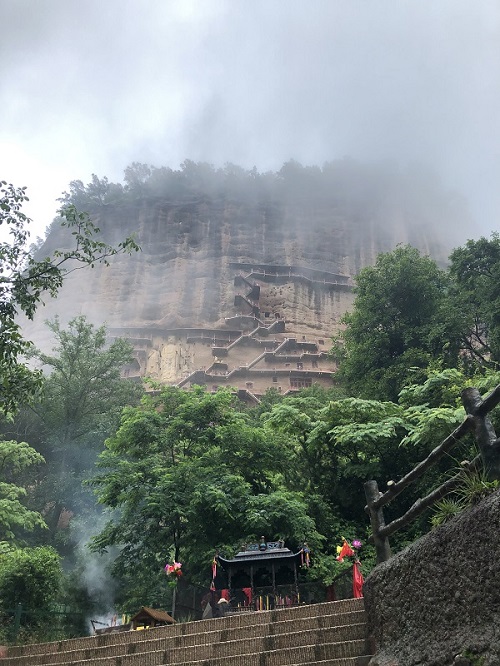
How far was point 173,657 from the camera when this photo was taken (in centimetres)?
625

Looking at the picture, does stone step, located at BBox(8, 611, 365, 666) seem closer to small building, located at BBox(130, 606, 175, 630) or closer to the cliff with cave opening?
small building, located at BBox(130, 606, 175, 630)

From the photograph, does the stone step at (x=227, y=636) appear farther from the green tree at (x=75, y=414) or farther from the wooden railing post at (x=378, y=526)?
the green tree at (x=75, y=414)

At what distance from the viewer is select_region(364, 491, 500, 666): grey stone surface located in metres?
3.82

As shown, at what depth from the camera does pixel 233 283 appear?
171ft

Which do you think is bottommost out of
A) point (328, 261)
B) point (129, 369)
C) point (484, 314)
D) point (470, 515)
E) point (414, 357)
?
point (470, 515)

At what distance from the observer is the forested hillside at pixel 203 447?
11695 millimetres

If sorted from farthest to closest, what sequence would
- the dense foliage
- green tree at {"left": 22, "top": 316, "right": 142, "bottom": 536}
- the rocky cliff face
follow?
the rocky cliff face < green tree at {"left": 22, "top": 316, "right": 142, "bottom": 536} < the dense foliage

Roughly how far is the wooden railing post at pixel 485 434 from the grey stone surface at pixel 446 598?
0.29 meters

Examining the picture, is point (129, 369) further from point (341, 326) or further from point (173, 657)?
point (173, 657)

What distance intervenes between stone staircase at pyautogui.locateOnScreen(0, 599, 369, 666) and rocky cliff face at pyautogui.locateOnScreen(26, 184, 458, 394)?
112ft

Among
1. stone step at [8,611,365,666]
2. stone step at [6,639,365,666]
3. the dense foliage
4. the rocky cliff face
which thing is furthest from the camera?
the rocky cliff face

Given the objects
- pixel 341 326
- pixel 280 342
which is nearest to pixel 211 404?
pixel 280 342

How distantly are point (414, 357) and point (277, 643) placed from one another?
15.8 meters

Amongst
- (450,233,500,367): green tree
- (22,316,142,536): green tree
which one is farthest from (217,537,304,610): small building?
(22,316,142,536): green tree
